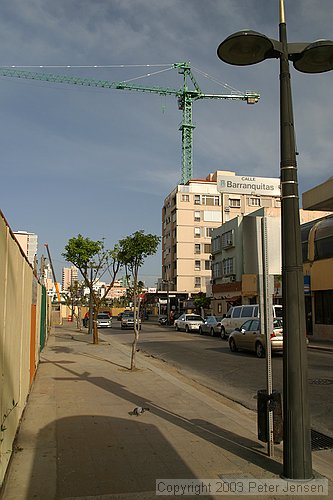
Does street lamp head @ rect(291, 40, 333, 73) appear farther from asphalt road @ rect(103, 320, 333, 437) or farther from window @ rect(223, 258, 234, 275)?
window @ rect(223, 258, 234, 275)

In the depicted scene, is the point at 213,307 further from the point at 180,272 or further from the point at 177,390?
the point at 177,390

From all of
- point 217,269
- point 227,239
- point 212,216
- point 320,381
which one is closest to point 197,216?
point 212,216

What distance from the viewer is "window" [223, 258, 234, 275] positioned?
169ft

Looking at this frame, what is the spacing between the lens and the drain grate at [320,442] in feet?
21.4

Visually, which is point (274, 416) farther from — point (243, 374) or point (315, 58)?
point (243, 374)

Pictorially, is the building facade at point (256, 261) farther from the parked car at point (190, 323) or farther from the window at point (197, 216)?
the window at point (197, 216)

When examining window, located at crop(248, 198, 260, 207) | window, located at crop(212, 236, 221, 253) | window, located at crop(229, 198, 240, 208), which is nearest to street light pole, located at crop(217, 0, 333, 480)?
window, located at crop(212, 236, 221, 253)

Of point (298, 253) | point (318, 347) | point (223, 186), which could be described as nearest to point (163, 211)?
point (223, 186)

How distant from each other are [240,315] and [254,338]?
25.4ft

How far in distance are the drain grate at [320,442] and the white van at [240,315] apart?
1560 centimetres

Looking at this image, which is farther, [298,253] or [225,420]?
[225,420]

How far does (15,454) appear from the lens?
18.8 feet

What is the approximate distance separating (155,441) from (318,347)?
1820cm

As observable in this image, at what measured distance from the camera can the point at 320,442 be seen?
22.3 feet
